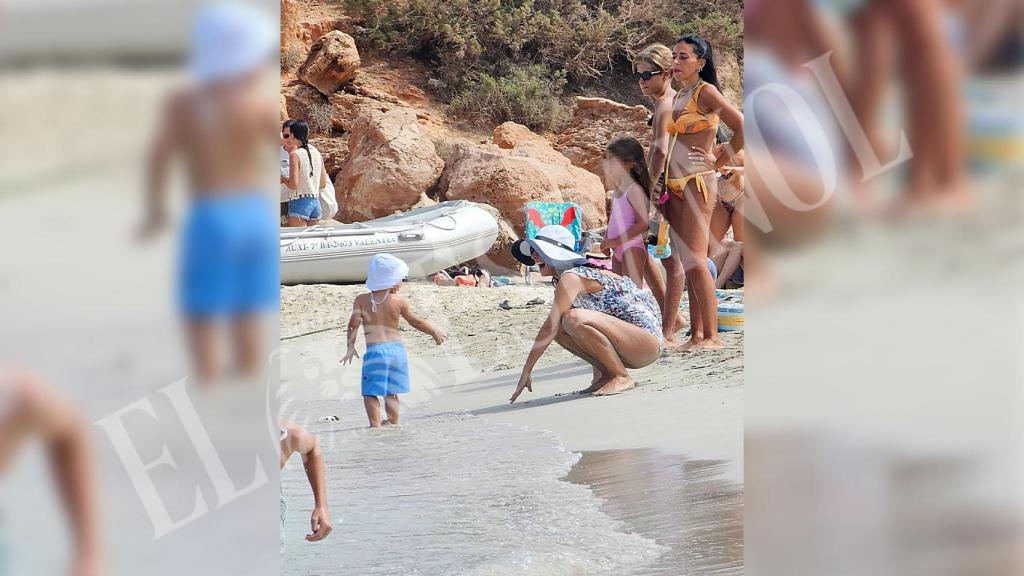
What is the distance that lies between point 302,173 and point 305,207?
0.61 metres

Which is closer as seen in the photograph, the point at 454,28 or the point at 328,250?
the point at 328,250

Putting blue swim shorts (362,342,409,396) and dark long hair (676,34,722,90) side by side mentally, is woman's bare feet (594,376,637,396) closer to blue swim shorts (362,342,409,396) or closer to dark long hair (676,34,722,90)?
blue swim shorts (362,342,409,396)

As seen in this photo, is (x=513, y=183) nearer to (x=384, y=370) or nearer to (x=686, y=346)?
(x=686, y=346)

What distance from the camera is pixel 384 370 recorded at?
477 cm

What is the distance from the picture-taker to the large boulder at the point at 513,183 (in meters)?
10.6

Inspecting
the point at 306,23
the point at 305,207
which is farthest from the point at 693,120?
the point at 306,23

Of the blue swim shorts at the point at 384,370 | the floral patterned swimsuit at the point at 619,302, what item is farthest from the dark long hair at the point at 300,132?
the floral patterned swimsuit at the point at 619,302
